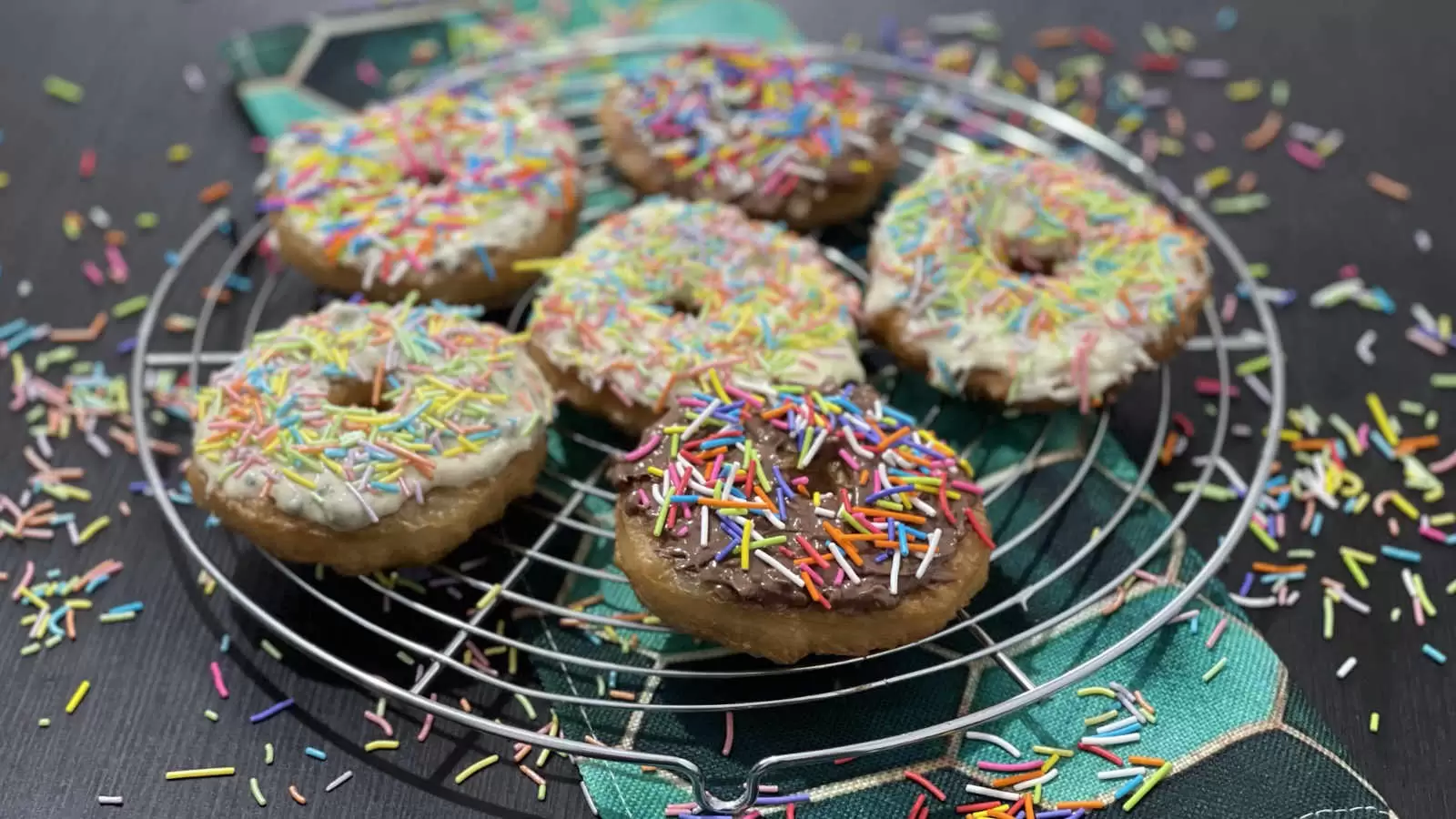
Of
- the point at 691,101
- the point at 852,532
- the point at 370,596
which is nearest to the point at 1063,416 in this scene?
the point at 852,532

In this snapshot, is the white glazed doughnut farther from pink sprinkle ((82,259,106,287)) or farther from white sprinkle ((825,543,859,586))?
pink sprinkle ((82,259,106,287))

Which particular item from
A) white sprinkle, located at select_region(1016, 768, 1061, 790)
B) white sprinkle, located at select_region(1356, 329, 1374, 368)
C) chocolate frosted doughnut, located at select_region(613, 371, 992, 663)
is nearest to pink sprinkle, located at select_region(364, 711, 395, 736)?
chocolate frosted doughnut, located at select_region(613, 371, 992, 663)

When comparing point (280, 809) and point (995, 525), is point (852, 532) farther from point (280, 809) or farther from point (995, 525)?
point (280, 809)

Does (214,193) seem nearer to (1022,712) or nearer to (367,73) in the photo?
(367,73)

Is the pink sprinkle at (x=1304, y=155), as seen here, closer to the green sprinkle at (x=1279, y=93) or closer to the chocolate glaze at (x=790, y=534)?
the green sprinkle at (x=1279, y=93)

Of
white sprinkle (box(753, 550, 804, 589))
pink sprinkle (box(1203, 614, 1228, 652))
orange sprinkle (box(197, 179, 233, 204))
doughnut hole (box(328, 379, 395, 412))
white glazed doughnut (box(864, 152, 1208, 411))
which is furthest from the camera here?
orange sprinkle (box(197, 179, 233, 204))

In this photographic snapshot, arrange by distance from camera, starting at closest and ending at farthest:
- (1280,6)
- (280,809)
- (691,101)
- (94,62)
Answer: (280,809), (691,101), (94,62), (1280,6)
